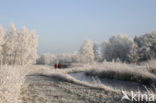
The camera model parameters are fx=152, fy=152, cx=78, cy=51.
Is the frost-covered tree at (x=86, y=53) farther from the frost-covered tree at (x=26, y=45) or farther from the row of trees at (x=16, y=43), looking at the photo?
the row of trees at (x=16, y=43)

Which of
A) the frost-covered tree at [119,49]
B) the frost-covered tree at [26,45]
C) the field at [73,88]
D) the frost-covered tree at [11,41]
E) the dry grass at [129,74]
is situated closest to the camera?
the field at [73,88]

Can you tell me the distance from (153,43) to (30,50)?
26123 mm

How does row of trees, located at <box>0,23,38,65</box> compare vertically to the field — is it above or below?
above

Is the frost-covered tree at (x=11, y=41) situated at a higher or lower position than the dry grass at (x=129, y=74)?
higher

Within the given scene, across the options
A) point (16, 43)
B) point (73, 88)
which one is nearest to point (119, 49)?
point (16, 43)

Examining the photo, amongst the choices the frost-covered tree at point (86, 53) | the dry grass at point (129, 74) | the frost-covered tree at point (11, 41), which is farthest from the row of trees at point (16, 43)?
the dry grass at point (129, 74)

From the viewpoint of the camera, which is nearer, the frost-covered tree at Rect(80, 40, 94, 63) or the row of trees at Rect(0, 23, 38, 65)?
the row of trees at Rect(0, 23, 38, 65)

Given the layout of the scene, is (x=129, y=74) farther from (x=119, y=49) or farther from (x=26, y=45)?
(x=119, y=49)

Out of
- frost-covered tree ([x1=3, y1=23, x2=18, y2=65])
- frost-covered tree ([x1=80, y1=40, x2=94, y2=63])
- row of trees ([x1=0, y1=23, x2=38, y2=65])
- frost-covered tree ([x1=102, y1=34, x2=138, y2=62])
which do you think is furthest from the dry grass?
frost-covered tree ([x1=80, y1=40, x2=94, y2=63])

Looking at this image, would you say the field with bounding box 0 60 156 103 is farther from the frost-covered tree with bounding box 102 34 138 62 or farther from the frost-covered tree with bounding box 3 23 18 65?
the frost-covered tree with bounding box 102 34 138 62

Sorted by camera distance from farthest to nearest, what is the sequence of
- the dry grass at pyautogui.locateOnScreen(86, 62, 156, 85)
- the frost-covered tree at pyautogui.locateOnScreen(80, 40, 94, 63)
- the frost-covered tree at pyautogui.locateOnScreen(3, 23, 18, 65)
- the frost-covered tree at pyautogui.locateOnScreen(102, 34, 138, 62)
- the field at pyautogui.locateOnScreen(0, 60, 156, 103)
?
the frost-covered tree at pyautogui.locateOnScreen(80, 40, 94, 63), the frost-covered tree at pyautogui.locateOnScreen(102, 34, 138, 62), the frost-covered tree at pyautogui.locateOnScreen(3, 23, 18, 65), the dry grass at pyautogui.locateOnScreen(86, 62, 156, 85), the field at pyautogui.locateOnScreen(0, 60, 156, 103)

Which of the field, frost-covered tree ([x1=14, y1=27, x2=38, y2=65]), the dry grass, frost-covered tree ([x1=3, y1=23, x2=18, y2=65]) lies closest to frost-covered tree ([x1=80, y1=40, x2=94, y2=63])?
frost-covered tree ([x1=14, y1=27, x2=38, y2=65])

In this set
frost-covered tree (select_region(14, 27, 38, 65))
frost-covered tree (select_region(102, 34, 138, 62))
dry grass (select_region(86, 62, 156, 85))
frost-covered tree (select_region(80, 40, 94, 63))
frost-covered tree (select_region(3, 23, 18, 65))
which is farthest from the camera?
frost-covered tree (select_region(80, 40, 94, 63))

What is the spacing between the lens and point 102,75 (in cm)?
948
